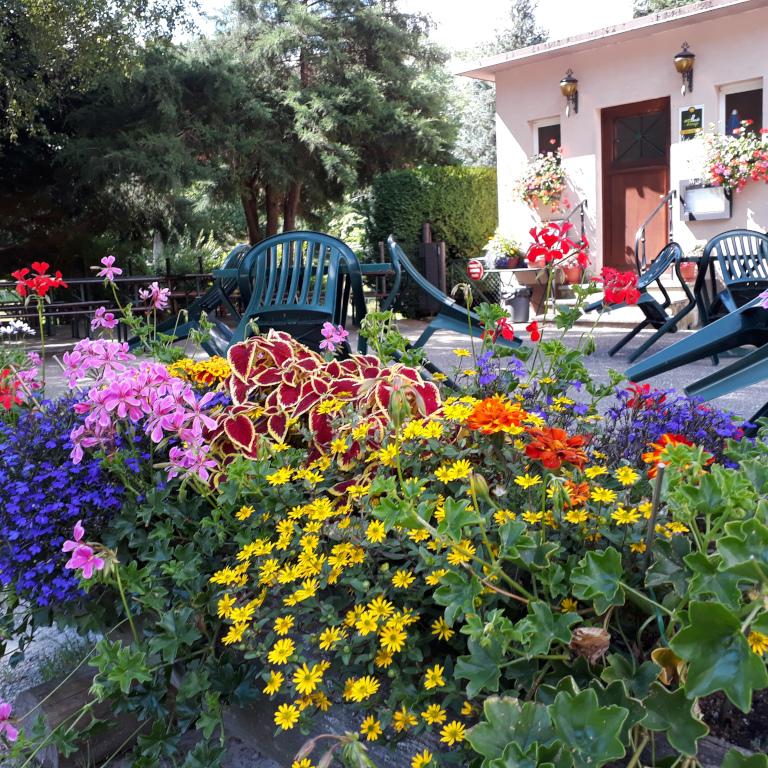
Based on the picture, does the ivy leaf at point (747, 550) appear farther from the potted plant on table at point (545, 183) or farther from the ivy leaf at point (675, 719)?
the potted plant on table at point (545, 183)

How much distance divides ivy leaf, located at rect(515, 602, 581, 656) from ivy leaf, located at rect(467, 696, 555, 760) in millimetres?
81

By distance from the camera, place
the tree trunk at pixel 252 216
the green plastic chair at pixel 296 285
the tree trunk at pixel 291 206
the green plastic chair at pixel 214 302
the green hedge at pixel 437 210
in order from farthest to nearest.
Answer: the tree trunk at pixel 252 216, the tree trunk at pixel 291 206, the green hedge at pixel 437 210, the green plastic chair at pixel 214 302, the green plastic chair at pixel 296 285

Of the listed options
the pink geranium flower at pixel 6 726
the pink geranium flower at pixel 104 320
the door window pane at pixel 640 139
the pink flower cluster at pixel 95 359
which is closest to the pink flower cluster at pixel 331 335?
the pink geranium flower at pixel 104 320

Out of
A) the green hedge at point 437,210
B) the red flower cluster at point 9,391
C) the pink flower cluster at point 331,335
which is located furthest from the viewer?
the green hedge at point 437,210

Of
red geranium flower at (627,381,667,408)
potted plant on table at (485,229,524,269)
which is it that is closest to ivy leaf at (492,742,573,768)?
red geranium flower at (627,381,667,408)

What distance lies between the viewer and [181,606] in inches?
57.2

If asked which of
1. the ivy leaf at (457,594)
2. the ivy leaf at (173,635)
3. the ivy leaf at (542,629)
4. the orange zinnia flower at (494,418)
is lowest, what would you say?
the ivy leaf at (173,635)

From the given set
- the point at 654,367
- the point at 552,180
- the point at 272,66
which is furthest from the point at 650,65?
the point at 654,367

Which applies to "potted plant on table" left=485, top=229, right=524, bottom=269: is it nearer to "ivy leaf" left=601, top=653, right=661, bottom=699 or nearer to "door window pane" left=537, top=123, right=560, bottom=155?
"door window pane" left=537, top=123, right=560, bottom=155

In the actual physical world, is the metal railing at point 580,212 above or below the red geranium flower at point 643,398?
above

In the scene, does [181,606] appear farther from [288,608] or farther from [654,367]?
[654,367]

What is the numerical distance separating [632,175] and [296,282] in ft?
27.6

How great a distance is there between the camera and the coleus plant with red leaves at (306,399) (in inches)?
69.7

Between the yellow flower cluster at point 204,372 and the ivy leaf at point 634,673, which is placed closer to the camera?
the ivy leaf at point 634,673
